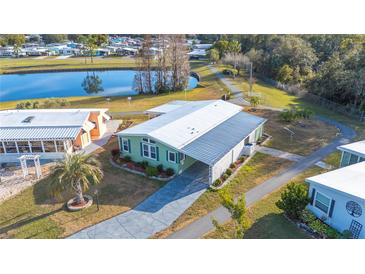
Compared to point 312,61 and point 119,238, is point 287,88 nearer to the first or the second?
point 312,61

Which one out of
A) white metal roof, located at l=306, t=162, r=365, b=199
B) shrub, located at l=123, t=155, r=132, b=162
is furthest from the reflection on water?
white metal roof, located at l=306, t=162, r=365, b=199

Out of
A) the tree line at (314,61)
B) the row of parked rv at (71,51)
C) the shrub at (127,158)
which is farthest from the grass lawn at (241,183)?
the row of parked rv at (71,51)

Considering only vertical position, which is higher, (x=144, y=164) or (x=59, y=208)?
(x=144, y=164)

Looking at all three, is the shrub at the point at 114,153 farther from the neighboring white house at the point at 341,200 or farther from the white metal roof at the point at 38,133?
the neighboring white house at the point at 341,200

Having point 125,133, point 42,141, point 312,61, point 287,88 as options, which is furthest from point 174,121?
point 312,61

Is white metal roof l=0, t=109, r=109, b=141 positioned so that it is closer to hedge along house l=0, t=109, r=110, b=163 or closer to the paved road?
hedge along house l=0, t=109, r=110, b=163

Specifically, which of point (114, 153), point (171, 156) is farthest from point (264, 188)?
point (114, 153)

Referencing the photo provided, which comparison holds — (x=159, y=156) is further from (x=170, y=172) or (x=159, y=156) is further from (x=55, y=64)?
(x=55, y=64)
